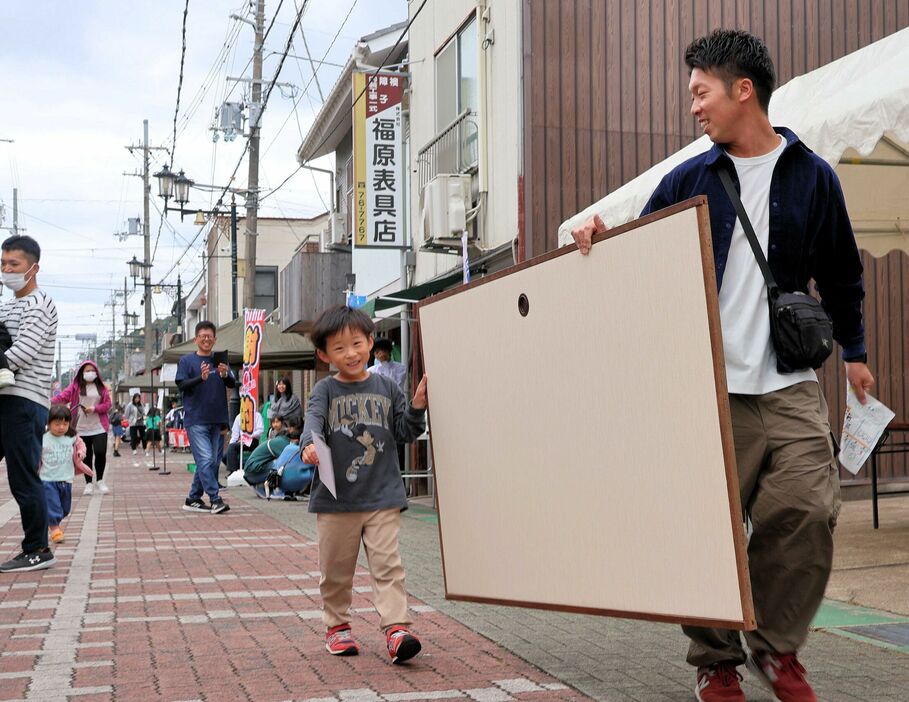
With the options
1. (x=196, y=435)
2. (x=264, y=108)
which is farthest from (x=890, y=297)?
(x=264, y=108)

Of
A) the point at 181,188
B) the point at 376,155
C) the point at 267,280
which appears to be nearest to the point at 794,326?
the point at 376,155

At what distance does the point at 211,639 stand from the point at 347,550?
2.70 feet

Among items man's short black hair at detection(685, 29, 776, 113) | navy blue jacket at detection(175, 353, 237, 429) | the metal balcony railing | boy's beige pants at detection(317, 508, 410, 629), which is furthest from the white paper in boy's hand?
the metal balcony railing

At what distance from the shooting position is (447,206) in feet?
42.5

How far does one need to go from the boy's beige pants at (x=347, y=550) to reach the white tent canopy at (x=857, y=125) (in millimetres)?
2941

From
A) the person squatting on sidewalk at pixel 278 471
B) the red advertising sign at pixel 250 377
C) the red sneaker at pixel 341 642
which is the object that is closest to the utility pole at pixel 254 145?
the red advertising sign at pixel 250 377

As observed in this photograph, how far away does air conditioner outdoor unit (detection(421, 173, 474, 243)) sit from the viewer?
12.9 metres

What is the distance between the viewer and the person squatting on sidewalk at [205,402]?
12039 millimetres

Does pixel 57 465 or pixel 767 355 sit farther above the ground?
pixel 767 355

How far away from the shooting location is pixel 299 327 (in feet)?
77.9

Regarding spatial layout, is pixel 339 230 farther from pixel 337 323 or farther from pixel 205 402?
pixel 337 323

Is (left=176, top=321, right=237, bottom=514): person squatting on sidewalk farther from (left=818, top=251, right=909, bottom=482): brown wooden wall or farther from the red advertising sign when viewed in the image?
(left=818, top=251, right=909, bottom=482): brown wooden wall

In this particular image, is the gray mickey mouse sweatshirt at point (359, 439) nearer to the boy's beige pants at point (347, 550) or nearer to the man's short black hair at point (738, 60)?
the boy's beige pants at point (347, 550)

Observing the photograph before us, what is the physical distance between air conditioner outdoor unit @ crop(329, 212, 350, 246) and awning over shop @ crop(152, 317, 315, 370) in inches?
80.2
